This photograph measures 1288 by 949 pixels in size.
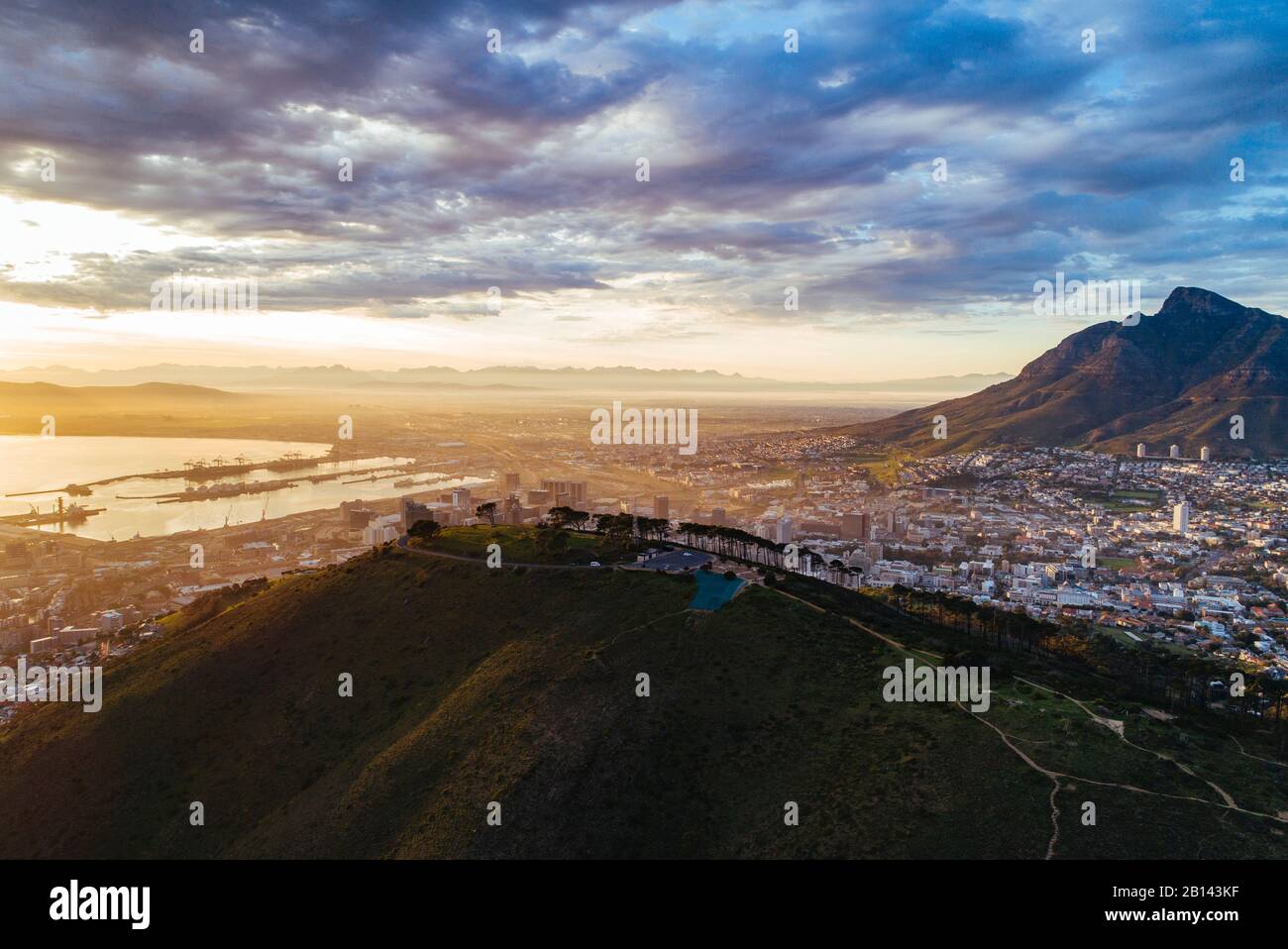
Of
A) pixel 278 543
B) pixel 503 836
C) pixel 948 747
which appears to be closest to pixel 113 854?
pixel 503 836

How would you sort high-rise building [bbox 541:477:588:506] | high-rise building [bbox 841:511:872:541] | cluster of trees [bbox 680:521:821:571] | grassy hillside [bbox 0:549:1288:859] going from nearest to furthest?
1. grassy hillside [bbox 0:549:1288:859]
2. cluster of trees [bbox 680:521:821:571]
3. high-rise building [bbox 841:511:872:541]
4. high-rise building [bbox 541:477:588:506]

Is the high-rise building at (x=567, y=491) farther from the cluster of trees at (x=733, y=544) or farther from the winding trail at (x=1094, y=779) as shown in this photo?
the winding trail at (x=1094, y=779)

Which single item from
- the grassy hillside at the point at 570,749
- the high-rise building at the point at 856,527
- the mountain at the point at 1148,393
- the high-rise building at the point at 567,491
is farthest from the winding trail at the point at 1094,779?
the mountain at the point at 1148,393

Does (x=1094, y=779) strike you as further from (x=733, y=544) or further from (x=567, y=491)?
(x=567, y=491)

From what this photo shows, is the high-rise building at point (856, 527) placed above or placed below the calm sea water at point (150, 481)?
below

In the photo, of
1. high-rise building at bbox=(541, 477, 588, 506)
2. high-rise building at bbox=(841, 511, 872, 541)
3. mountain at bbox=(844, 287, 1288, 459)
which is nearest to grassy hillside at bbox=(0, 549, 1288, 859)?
high-rise building at bbox=(841, 511, 872, 541)

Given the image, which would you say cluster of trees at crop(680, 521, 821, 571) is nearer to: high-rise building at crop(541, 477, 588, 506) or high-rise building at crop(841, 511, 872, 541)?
high-rise building at crop(841, 511, 872, 541)

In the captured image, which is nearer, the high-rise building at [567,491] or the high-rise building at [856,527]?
the high-rise building at [856,527]
